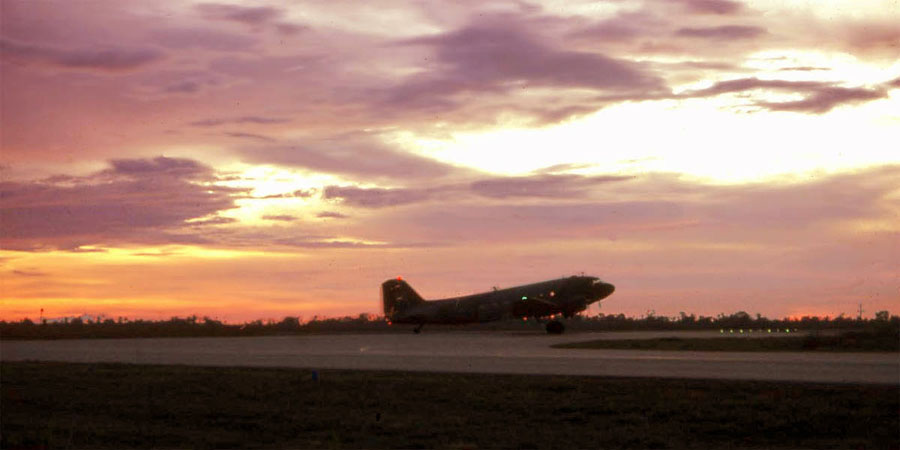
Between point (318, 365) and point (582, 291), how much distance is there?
30229 millimetres

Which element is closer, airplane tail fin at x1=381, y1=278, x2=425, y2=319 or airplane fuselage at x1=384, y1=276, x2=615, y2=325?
airplane fuselage at x1=384, y1=276, x2=615, y2=325

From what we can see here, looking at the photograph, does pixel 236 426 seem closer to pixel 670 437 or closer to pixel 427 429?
pixel 427 429

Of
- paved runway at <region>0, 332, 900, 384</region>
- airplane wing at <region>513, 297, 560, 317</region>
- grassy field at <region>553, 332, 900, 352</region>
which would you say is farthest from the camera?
airplane wing at <region>513, 297, 560, 317</region>

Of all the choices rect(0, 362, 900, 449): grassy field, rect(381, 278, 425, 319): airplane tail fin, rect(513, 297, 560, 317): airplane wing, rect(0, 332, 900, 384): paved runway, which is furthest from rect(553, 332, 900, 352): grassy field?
rect(381, 278, 425, 319): airplane tail fin

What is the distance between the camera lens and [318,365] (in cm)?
2936

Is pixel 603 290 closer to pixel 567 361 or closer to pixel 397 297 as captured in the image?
pixel 397 297

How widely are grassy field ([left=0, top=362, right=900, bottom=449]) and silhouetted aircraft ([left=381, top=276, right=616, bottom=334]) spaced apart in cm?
3309

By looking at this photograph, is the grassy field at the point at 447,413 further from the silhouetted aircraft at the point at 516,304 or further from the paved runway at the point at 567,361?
the silhouetted aircraft at the point at 516,304

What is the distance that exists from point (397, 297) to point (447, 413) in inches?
1985

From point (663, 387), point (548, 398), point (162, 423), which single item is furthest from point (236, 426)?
point (663, 387)

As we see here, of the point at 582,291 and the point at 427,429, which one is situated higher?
the point at 582,291

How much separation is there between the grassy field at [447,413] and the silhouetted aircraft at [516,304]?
33090mm

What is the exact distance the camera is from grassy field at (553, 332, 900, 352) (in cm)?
3469

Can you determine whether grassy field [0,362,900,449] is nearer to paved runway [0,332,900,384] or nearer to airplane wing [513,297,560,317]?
paved runway [0,332,900,384]
